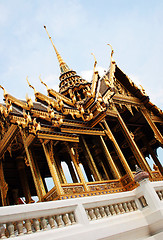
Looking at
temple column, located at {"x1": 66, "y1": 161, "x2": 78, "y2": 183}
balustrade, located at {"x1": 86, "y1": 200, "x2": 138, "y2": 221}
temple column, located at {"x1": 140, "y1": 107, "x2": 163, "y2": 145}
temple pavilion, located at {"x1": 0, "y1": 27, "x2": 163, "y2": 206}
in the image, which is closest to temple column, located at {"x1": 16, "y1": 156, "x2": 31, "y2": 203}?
temple pavilion, located at {"x1": 0, "y1": 27, "x2": 163, "y2": 206}

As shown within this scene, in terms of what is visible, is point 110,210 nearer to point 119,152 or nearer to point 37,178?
point 37,178

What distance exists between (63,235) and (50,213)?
13.5 inches

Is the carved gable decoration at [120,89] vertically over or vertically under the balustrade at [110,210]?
over

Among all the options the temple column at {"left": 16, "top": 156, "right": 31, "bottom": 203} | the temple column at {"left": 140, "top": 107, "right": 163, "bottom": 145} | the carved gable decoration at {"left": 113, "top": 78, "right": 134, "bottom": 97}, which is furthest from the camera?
the carved gable decoration at {"left": 113, "top": 78, "right": 134, "bottom": 97}

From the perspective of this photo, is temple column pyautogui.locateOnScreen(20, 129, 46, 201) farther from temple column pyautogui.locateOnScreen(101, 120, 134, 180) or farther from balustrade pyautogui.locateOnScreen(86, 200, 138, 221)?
balustrade pyautogui.locateOnScreen(86, 200, 138, 221)

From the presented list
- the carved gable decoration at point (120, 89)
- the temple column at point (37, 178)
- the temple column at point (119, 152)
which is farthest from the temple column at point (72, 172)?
the carved gable decoration at point (120, 89)

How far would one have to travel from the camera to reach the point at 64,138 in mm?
7359

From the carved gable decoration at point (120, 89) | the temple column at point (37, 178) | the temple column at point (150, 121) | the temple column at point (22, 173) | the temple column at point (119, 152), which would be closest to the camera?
the temple column at point (37, 178)

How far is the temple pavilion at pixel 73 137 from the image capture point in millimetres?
7141

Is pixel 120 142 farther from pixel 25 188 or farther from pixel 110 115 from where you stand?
pixel 25 188

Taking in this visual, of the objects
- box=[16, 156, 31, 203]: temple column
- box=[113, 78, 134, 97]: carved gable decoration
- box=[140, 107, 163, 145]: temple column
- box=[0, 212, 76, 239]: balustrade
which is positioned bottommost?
box=[0, 212, 76, 239]: balustrade

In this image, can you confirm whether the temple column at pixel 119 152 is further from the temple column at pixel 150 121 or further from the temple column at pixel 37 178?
the temple column at pixel 150 121

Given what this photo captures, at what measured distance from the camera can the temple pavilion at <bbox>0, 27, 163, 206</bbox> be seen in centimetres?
714

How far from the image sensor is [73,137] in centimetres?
764
